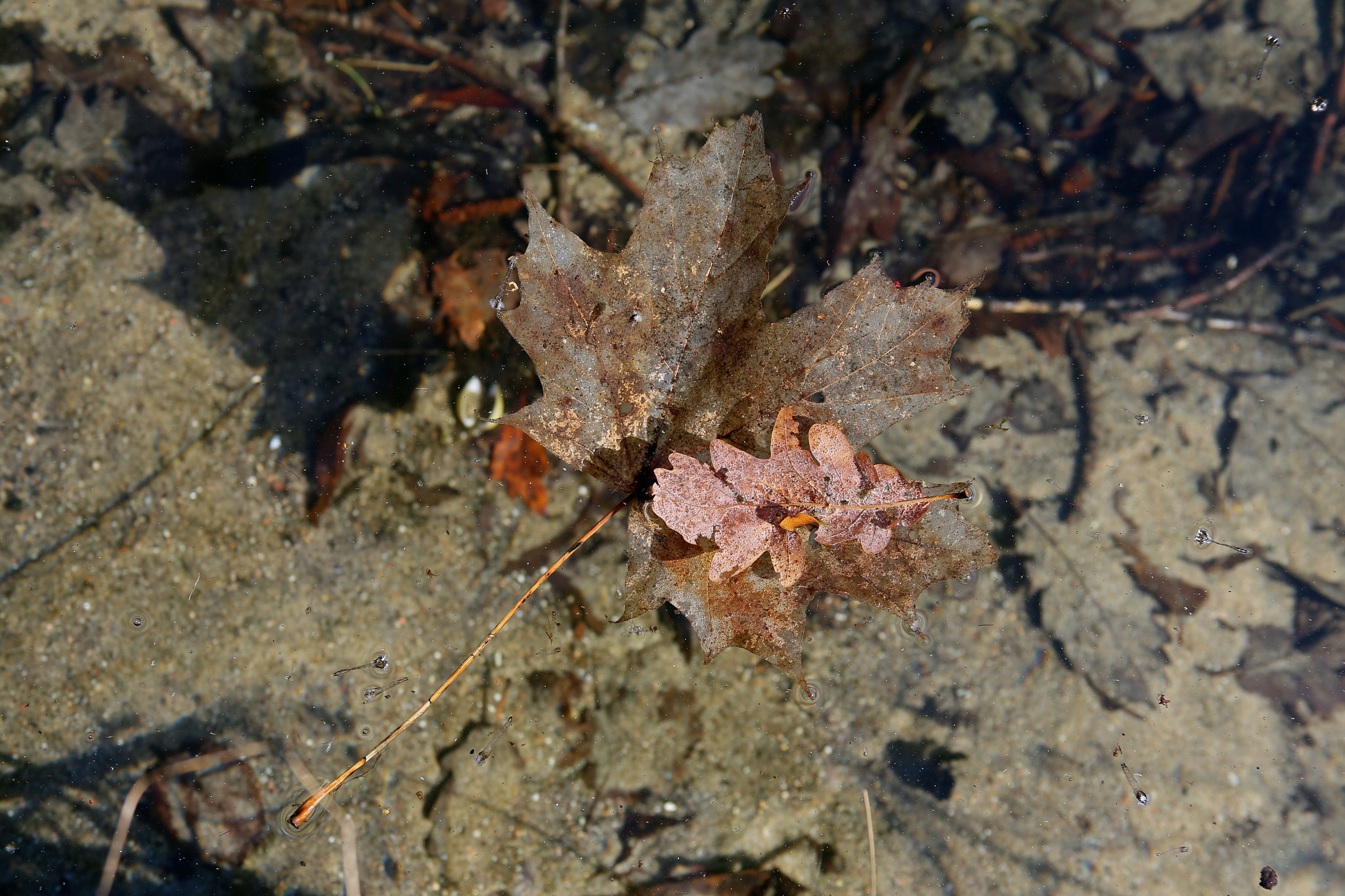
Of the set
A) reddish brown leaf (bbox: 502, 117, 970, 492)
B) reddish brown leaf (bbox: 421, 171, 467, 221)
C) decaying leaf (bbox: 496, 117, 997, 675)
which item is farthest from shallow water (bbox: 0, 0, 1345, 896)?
reddish brown leaf (bbox: 502, 117, 970, 492)

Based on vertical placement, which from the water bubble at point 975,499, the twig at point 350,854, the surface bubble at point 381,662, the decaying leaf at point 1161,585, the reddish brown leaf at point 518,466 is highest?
the reddish brown leaf at point 518,466

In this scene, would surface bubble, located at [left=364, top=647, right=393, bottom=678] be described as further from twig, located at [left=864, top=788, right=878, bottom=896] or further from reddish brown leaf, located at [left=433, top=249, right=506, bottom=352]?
twig, located at [left=864, top=788, right=878, bottom=896]

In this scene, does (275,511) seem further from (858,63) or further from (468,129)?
(858,63)

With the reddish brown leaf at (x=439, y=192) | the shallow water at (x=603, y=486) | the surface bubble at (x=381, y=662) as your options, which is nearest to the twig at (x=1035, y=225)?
the shallow water at (x=603, y=486)

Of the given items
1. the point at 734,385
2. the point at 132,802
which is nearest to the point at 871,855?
the point at 734,385

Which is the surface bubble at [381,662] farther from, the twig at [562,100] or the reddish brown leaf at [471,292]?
the twig at [562,100]
